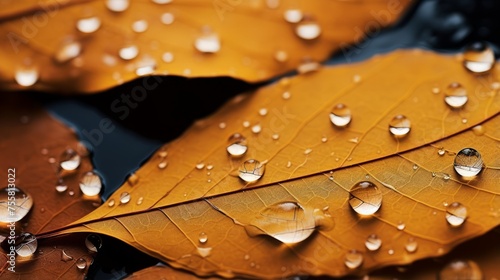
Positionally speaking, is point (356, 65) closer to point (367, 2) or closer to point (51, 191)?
point (367, 2)

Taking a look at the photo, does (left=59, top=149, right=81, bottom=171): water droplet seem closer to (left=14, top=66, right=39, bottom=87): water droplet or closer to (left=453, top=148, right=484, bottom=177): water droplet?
(left=14, top=66, right=39, bottom=87): water droplet

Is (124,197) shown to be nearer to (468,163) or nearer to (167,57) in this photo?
(167,57)

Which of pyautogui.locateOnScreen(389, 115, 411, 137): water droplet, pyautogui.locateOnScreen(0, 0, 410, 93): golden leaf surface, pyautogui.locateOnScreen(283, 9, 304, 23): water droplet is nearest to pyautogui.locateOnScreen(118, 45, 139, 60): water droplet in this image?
pyautogui.locateOnScreen(0, 0, 410, 93): golden leaf surface

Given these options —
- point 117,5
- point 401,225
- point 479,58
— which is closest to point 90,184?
point 117,5

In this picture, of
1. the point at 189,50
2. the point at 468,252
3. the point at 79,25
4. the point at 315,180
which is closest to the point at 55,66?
the point at 79,25

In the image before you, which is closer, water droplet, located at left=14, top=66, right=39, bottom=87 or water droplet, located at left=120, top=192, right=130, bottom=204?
water droplet, located at left=120, top=192, right=130, bottom=204

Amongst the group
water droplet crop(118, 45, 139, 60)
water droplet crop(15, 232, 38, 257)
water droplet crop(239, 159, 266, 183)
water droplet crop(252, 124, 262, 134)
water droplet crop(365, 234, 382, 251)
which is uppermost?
water droplet crop(118, 45, 139, 60)

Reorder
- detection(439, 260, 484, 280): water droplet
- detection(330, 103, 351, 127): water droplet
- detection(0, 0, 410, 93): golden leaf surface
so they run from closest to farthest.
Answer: detection(439, 260, 484, 280): water droplet, detection(330, 103, 351, 127): water droplet, detection(0, 0, 410, 93): golden leaf surface
